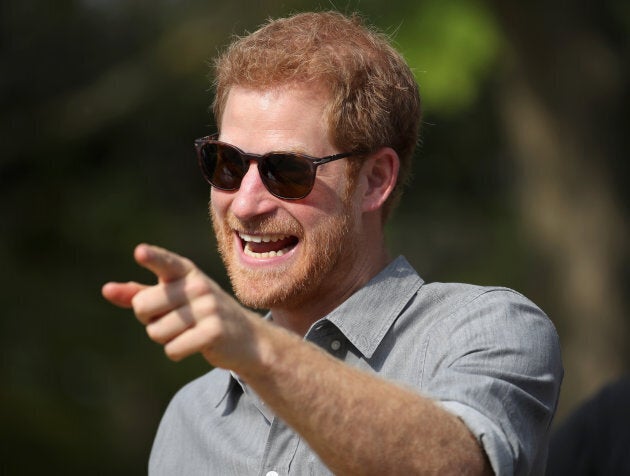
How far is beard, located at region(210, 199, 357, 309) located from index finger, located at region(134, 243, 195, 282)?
3.19 ft

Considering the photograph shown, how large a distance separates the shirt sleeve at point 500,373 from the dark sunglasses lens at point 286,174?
1.72 ft

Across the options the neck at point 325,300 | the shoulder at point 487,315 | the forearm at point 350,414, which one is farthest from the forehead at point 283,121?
the forearm at point 350,414

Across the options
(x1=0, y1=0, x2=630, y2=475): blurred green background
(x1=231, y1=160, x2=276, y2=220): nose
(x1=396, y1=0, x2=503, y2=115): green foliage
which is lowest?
(x1=0, y1=0, x2=630, y2=475): blurred green background

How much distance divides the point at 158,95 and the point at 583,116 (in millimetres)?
3533

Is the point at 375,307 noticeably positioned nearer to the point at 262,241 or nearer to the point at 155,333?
the point at 262,241

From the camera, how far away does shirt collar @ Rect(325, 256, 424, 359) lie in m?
3.07

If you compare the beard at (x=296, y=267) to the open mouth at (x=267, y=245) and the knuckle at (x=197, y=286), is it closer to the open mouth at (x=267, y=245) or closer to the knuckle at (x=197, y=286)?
the open mouth at (x=267, y=245)

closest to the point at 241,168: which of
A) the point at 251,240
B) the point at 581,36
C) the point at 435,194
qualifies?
the point at 251,240

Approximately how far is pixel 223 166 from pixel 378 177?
44 centimetres

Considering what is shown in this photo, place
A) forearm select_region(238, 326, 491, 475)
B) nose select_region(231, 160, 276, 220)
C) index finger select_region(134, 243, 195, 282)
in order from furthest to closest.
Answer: nose select_region(231, 160, 276, 220), forearm select_region(238, 326, 491, 475), index finger select_region(134, 243, 195, 282)

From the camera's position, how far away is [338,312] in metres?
3.15

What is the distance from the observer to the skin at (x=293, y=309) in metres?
2.22

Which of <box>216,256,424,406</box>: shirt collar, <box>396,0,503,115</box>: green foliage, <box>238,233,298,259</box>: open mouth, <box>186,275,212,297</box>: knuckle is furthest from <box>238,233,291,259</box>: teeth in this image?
<box>396,0,503,115</box>: green foliage

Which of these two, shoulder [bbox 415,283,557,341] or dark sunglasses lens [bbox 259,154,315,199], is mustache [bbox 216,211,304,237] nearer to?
dark sunglasses lens [bbox 259,154,315,199]
